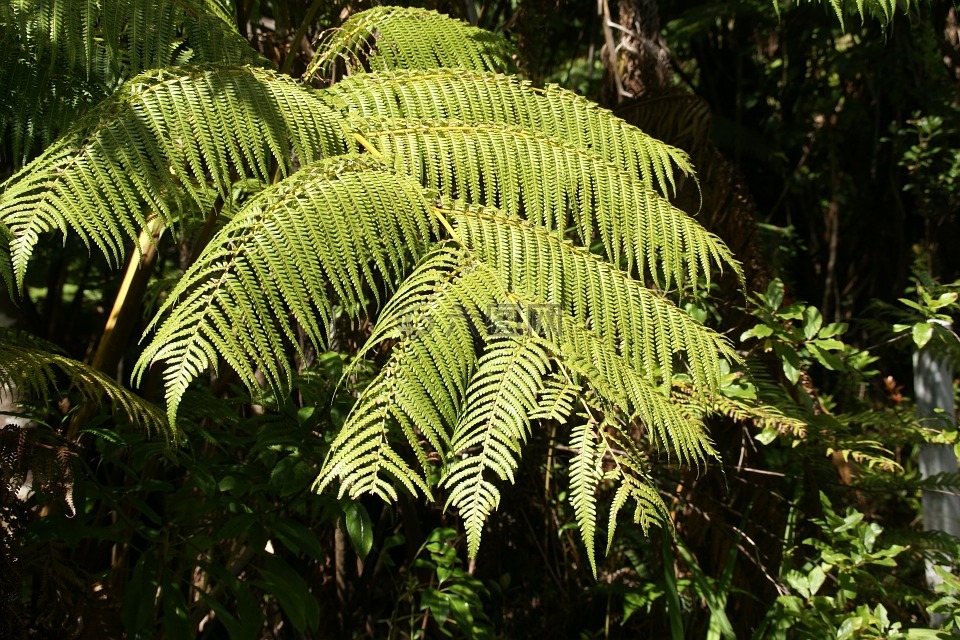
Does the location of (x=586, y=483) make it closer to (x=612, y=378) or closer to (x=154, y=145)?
(x=612, y=378)

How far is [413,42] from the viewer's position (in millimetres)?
1748

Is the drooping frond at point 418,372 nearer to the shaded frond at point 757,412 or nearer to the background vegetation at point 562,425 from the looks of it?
the background vegetation at point 562,425

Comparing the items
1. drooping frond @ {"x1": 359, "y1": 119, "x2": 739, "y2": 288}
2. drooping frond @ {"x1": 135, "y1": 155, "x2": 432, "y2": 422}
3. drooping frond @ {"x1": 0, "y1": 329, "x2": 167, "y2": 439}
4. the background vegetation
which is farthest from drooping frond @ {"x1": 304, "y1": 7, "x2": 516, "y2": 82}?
drooping frond @ {"x1": 0, "y1": 329, "x2": 167, "y2": 439}

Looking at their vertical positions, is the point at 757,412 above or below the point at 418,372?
below

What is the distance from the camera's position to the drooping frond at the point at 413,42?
1.73m

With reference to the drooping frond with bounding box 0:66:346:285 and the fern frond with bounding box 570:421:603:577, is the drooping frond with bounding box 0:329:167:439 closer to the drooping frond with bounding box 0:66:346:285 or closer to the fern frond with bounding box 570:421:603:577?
the drooping frond with bounding box 0:66:346:285

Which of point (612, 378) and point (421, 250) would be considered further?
point (421, 250)

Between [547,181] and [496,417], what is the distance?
46cm

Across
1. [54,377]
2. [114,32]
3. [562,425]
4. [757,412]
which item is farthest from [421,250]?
[562,425]

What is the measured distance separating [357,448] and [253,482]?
0.82 m

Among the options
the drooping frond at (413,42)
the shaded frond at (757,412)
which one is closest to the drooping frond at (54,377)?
the drooping frond at (413,42)

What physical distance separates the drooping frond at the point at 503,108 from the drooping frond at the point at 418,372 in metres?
0.41

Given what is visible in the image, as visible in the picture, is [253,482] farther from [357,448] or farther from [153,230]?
[357,448]

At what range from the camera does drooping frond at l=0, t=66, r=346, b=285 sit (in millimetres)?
1043
